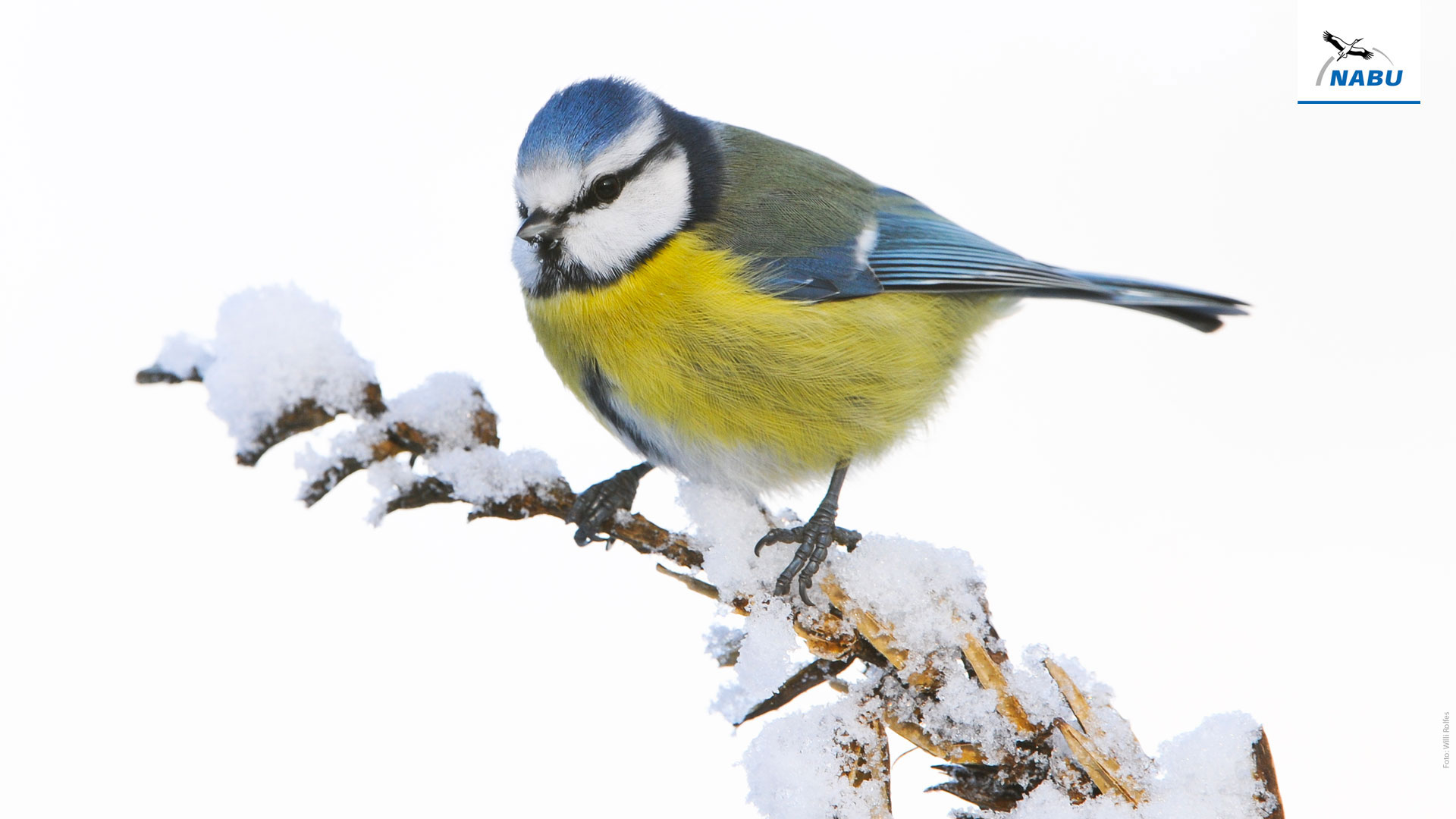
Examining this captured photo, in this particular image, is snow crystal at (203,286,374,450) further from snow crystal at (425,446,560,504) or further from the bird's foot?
the bird's foot

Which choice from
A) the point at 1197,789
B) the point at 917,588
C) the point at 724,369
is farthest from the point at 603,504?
the point at 1197,789

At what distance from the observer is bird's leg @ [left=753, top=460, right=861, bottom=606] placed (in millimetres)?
1201

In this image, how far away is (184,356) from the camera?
100 centimetres

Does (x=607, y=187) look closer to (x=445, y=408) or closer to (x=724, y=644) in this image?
(x=445, y=408)

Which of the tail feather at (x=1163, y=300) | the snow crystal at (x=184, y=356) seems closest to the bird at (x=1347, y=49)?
the tail feather at (x=1163, y=300)

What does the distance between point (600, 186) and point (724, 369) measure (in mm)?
287

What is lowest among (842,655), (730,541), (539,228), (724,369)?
(842,655)

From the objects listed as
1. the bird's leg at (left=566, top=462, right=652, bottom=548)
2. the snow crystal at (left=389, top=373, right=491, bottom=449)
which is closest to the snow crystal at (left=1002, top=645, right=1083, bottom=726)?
the bird's leg at (left=566, top=462, right=652, bottom=548)

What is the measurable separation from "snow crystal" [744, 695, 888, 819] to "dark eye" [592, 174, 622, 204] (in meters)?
0.71

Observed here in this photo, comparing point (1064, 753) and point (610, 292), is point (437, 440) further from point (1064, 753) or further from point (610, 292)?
point (1064, 753)

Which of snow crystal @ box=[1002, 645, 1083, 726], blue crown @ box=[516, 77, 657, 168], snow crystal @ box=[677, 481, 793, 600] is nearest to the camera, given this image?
snow crystal @ box=[1002, 645, 1083, 726]

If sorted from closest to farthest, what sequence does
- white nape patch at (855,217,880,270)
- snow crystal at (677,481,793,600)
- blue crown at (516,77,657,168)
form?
snow crystal at (677,481,793,600)
blue crown at (516,77,657,168)
white nape patch at (855,217,880,270)

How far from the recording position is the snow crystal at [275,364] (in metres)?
0.97

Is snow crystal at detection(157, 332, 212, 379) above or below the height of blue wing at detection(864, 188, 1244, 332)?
below
